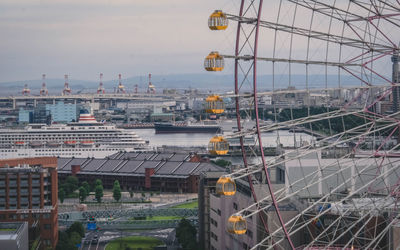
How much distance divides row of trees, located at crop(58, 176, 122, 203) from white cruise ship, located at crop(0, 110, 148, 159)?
Answer: 1937 cm

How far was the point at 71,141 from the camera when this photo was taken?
76.2 m

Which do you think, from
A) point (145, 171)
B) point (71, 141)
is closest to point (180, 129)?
point (71, 141)

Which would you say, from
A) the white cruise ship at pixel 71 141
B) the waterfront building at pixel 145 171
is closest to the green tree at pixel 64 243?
the waterfront building at pixel 145 171

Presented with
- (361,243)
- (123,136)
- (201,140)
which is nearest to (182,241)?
(361,243)

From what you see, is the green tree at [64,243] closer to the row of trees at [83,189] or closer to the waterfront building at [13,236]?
the waterfront building at [13,236]

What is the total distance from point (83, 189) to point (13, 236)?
72.8 ft

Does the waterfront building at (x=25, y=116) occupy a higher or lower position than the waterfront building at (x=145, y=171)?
higher

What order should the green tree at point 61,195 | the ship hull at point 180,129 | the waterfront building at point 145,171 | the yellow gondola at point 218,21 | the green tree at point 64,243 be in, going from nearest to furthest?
the yellow gondola at point 218,21
the green tree at point 64,243
the green tree at point 61,195
the waterfront building at point 145,171
the ship hull at point 180,129

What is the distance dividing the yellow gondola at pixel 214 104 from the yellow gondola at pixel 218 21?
1022 millimetres

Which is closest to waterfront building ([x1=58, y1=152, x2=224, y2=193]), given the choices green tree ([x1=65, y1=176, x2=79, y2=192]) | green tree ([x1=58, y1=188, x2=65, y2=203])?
green tree ([x1=65, y1=176, x2=79, y2=192])

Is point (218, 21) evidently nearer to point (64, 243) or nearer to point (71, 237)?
point (64, 243)

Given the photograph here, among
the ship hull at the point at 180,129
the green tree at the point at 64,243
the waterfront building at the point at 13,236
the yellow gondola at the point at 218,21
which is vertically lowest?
the green tree at the point at 64,243

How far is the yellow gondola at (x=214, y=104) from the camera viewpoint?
15625 millimetres

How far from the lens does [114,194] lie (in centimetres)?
4731
